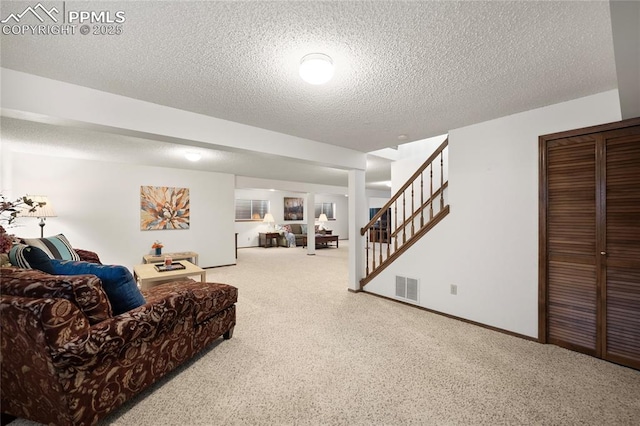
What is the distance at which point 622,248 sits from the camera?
2156 mm

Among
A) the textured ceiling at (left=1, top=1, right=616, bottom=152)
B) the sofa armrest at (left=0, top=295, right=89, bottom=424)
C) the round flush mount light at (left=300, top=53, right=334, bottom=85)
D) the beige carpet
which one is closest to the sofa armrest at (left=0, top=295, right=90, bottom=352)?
the sofa armrest at (left=0, top=295, right=89, bottom=424)

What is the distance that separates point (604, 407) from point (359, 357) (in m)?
1.59

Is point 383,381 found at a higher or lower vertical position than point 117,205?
lower

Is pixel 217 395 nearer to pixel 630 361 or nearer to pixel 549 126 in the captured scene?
pixel 630 361

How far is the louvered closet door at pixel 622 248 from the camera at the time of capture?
2100mm

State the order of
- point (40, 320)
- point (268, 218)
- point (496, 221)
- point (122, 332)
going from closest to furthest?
point (40, 320)
point (122, 332)
point (496, 221)
point (268, 218)

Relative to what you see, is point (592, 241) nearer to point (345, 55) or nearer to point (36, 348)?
point (345, 55)

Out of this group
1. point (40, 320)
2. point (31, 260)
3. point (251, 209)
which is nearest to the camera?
point (40, 320)

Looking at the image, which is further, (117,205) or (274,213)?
(274,213)

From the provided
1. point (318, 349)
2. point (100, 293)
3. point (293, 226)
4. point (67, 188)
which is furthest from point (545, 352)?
point (293, 226)

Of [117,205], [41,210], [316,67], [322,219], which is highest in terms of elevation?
[316,67]

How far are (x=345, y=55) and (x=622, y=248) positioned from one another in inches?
107

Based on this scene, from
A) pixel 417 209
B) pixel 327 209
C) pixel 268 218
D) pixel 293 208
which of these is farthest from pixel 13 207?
pixel 327 209

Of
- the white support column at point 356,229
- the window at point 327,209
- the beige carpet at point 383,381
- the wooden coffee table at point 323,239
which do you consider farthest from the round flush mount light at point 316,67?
the window at point 327,209
